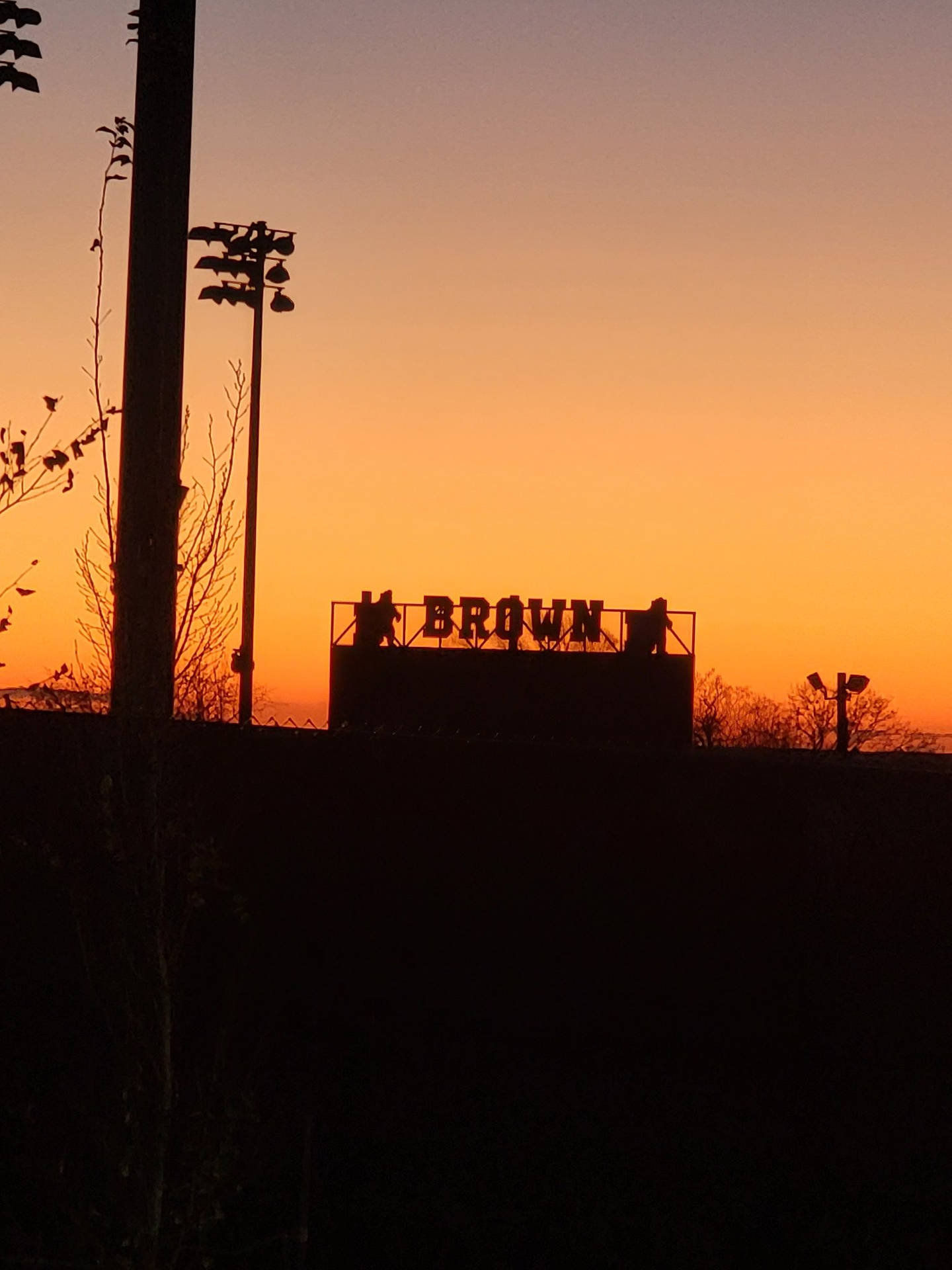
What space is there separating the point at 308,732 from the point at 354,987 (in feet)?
6.81

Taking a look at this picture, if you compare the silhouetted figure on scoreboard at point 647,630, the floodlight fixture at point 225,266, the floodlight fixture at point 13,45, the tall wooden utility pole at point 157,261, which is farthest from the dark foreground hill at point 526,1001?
the silhouetted figure on scoreboard at point 647,630

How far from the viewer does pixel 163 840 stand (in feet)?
27.4

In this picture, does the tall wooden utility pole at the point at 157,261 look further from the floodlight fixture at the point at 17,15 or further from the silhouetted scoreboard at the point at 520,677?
the silhouetted scoreboard at the point at 520,677

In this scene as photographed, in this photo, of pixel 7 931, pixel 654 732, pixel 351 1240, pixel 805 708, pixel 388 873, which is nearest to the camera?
pixel 351 1240

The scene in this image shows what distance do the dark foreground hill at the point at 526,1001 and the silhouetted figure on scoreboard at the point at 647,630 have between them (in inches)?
1176

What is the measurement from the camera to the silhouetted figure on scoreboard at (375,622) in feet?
145

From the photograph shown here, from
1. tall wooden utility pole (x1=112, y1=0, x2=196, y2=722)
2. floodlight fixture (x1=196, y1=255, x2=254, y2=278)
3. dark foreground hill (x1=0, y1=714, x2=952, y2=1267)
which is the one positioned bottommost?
dark foreground hill (x1=0, y1=714, x2=952, y2=1267)

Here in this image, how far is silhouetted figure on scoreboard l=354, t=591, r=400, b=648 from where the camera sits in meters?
44.3

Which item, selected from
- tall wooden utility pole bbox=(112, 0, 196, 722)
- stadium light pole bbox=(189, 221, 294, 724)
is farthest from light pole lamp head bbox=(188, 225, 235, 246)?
tall wooden utility pole bbox=(112, 0, 196, 722)

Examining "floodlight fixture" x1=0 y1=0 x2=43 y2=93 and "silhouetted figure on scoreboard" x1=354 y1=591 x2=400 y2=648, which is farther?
"silhouetted figure on scoreboard" x1=354 y1=591 x2=400 y2=648

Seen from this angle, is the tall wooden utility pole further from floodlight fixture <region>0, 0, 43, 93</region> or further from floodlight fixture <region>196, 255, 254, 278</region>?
floodlight fixture <region>196, 255, 254, 278</region>

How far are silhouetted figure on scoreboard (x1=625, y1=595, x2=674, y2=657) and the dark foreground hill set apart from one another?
98.0 ft

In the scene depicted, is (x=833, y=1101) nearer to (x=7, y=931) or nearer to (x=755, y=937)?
(x=755, y=937)

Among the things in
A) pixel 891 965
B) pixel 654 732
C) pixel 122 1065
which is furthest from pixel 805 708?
pixel 122 1065
